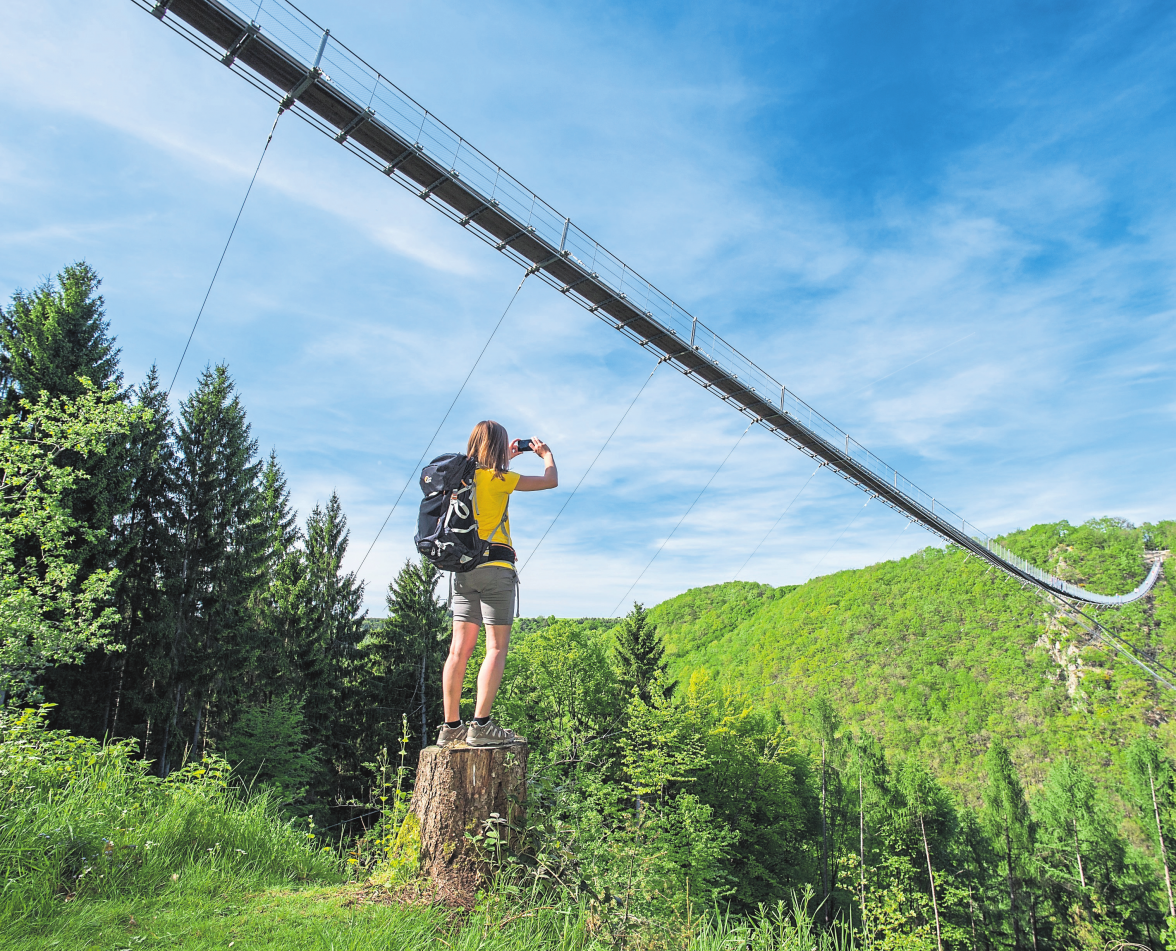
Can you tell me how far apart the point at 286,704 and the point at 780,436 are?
1945cm

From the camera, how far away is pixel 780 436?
15.4 metres

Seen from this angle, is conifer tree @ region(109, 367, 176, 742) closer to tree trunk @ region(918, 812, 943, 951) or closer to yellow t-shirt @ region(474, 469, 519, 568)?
yellow t-shirt @ region(474, 469, 519, 568)

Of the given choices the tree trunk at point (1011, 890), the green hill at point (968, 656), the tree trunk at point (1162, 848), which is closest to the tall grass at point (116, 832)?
the tree trunk at point (1011, 890)

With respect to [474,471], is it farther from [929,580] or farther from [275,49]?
[929,580]

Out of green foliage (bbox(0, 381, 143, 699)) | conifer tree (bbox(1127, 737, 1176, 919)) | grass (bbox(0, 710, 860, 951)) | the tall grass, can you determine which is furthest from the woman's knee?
conifer tree (bbox(1127, 737, 1176, 919))

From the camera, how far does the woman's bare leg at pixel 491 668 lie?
388cm

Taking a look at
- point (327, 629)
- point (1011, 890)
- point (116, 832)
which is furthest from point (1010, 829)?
point (116, 832)

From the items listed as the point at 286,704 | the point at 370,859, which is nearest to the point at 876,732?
the point at 286,704

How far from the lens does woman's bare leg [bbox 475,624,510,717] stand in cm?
388

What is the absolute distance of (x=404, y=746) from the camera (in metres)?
10.1

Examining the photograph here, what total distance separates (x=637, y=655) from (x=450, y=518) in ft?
87.0

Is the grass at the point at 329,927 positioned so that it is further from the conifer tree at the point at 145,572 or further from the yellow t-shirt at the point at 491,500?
the conifer tree at the point at 145,572

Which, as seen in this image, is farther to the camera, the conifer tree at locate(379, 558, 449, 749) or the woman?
the conifer tree at locate(379, 558, 449, 749)

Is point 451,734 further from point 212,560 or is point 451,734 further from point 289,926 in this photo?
point 212,560
